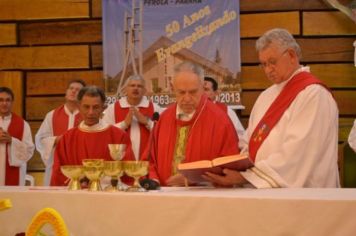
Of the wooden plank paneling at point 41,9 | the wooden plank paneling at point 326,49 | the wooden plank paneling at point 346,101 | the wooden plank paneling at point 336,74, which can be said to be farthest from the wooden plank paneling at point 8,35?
the wooden plank paneling at point 346,101

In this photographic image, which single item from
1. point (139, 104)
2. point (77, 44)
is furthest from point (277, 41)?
point (77, 44)

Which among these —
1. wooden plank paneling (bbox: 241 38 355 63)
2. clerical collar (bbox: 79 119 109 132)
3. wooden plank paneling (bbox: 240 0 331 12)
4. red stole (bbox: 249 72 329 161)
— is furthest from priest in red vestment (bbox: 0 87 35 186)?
red stole (bbox: 249 72 329 161)

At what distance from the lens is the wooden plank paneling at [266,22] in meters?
7.19

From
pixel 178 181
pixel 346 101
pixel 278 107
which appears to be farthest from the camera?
pixel 346 101

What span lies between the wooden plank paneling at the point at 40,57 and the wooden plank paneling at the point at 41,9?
Answer: 41cm

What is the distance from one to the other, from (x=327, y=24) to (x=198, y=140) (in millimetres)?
3786

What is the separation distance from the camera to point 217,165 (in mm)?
2879

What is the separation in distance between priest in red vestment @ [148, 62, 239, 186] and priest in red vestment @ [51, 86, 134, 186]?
57 centimetres

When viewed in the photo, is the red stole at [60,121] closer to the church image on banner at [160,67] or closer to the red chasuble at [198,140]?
the church image on banner at [160,67]

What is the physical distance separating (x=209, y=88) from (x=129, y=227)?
3.82 m

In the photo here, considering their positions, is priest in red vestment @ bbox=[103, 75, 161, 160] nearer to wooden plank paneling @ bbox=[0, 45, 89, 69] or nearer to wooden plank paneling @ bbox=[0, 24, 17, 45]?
wooden plank paneling @ bbox=[0, 45, 89, 69]

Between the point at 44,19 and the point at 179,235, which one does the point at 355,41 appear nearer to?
the point at 44,19

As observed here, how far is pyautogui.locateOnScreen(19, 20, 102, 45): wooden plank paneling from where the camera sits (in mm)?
7707

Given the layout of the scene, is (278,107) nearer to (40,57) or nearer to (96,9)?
(96,9)
